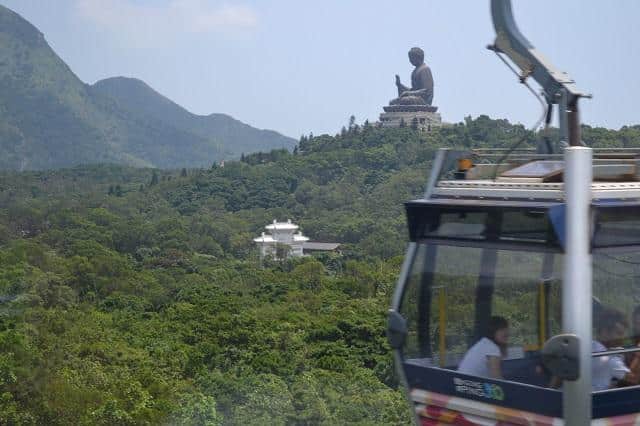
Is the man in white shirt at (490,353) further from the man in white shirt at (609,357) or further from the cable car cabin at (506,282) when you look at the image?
the man in white shirt at (609,357)

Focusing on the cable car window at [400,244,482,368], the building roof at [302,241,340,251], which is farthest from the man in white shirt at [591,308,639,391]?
the building roof at [302,241,340,251]

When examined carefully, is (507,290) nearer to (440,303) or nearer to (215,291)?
(440,303)

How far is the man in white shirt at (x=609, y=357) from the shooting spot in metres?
4.31

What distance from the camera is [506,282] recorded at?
15.3 ft

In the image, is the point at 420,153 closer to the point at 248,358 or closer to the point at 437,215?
the point at 248,358

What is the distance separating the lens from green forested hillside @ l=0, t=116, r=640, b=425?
11.6m

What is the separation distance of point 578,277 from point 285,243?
194 ft

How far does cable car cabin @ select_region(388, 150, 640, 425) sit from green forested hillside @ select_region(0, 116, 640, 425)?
40 cm

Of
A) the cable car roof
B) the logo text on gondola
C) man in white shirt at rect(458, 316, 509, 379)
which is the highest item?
the cable car roof

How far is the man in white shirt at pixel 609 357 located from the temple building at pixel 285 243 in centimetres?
5651

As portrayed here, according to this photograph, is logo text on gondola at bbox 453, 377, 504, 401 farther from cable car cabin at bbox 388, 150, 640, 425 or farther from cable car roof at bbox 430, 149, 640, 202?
cable car roof at bbox 430, 149, 640, 202

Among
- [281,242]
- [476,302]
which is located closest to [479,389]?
[476,302]

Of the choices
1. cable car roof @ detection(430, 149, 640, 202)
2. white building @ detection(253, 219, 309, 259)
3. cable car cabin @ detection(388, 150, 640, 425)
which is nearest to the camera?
cable car cabin @ detection(388, 150, 640, 425)

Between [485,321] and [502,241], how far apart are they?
0.32 metres
